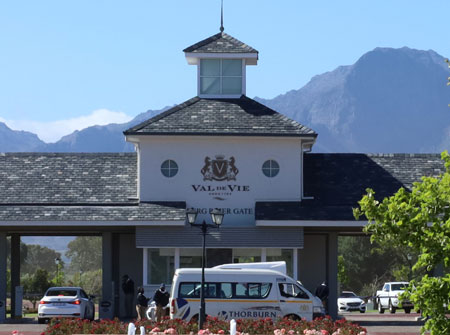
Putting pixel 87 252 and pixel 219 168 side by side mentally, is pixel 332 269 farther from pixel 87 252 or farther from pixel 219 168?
pixel 87 252

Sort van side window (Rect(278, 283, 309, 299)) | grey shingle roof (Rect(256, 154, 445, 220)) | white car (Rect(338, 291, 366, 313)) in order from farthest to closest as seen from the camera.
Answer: white car (Rect(338, 291, 366, 313)), grey shingle roof (Rect(256, 154, 445, 220)), van side window (Rect(278, 283, 309, 299))

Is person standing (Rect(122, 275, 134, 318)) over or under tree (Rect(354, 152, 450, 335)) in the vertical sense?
under

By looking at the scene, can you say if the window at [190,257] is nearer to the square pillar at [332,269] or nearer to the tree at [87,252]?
the square pillar at [332,269]

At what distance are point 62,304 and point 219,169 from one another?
832cm

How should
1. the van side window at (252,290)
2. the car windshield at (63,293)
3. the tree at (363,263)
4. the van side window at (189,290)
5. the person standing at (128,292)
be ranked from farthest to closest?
the tree at (363,263) → the person standing at (128,292) → the car windshield at (63,293) → the van side window at (252,290) → the van side window at (189,290)

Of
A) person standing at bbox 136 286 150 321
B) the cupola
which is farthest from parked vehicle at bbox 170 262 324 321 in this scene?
the cupola

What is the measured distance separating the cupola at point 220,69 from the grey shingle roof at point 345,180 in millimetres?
4496

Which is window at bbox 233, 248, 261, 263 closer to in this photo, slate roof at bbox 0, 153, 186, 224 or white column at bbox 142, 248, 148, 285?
slate roof at bbox 0, 153, 186, 224

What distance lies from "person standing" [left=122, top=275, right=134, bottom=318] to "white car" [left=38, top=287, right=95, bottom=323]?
128 inches

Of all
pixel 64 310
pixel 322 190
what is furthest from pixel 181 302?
pixel 322 190

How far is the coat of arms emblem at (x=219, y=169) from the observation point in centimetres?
3962

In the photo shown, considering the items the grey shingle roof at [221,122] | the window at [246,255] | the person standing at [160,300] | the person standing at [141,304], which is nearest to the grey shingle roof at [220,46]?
the grey shingle roof at [221,122]

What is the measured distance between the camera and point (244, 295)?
30922 millimetres

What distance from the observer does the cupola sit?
4297 cm
